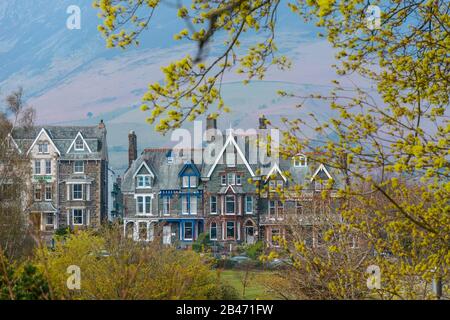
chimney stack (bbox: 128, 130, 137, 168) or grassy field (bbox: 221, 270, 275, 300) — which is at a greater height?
chimney stack (bbox: 128, 130, 137, 168)

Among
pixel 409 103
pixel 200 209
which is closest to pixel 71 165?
pixel 200 209

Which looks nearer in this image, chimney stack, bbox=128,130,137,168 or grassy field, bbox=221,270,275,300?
grassy field, bbox=221,270,275,300

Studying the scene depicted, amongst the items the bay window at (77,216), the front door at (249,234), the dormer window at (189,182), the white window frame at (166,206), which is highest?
the dormer window at (189,182)

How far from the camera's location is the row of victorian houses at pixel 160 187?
74.6 metres

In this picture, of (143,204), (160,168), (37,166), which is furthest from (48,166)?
(160,168)

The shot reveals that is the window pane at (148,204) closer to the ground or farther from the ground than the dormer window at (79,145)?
closer to the ground

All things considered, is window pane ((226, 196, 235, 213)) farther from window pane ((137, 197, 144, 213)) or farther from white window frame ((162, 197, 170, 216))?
window pane ((137, 197, 144, 213))

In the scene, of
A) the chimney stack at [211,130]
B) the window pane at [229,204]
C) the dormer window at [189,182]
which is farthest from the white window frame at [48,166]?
the window pane at [229,204]

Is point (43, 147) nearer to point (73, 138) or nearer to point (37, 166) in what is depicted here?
point (37, 166)

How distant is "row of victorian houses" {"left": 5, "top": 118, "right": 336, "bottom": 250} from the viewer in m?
74.6

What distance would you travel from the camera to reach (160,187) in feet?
255

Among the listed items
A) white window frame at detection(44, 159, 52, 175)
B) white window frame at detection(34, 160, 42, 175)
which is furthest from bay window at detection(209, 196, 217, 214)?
white window frame at detection(34, 160, 42, 175)

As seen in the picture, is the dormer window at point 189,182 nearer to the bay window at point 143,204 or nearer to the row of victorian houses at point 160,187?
the row of victorian houses at point 160,187
